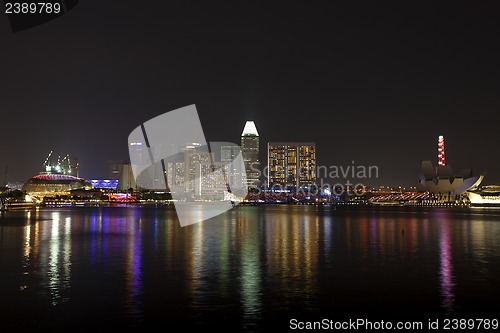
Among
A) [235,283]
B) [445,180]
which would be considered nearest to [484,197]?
[445,180]

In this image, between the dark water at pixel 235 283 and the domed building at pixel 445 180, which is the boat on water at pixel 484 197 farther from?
the dark water at pixel 235 283

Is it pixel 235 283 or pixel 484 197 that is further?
pixel 484 197

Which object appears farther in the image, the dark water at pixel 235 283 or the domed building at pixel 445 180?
the domed building at pixel 445 180

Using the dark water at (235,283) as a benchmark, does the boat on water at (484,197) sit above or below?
above

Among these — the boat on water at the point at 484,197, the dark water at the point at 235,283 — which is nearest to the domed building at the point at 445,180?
the boat on water at the point at 484,197

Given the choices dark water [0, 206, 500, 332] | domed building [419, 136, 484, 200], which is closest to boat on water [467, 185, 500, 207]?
domed building [419, 136, 484, 200]

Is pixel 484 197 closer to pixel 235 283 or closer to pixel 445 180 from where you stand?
pixel 445 180

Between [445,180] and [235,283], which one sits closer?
[235,283]

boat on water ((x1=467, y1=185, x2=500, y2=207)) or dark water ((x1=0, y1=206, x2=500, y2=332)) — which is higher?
boat on water ((x1=467, y1=185, x2=500, y2=207))

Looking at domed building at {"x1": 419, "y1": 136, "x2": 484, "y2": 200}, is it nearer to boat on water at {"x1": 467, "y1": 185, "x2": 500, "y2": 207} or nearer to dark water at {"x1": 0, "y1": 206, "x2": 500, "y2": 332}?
boat on water at {"x1": 467, "y1": 185, "x2": 500, "y2": 207}

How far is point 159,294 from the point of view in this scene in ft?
63.4

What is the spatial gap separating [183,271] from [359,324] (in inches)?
433

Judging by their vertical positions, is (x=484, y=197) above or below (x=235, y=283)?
above

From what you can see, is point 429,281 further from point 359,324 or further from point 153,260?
point 153,260
